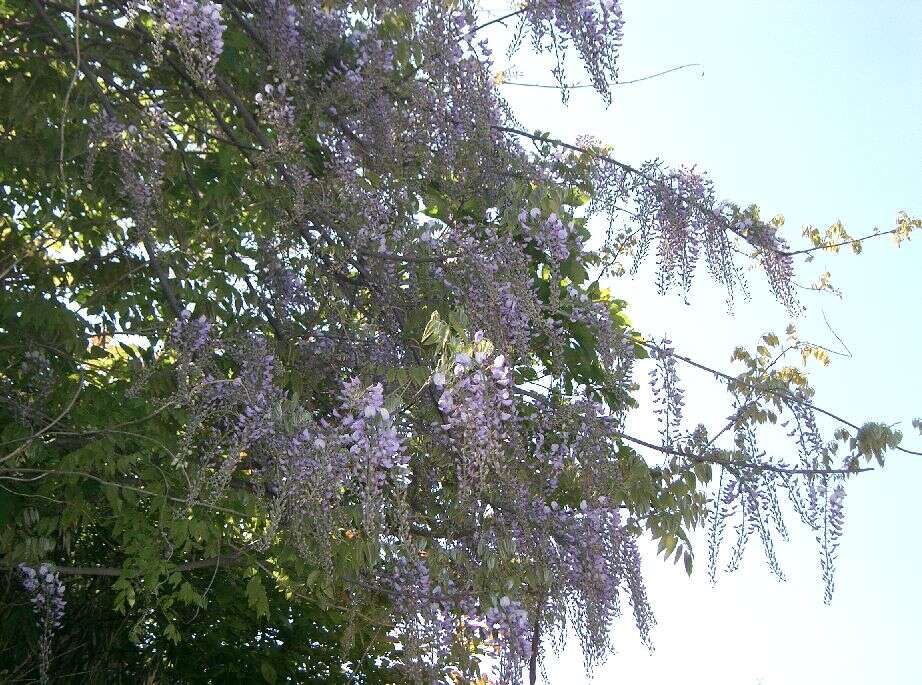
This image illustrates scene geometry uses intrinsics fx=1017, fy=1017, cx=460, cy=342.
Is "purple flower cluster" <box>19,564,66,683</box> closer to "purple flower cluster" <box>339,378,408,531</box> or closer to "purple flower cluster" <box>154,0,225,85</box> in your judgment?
"purple flower cluster" <box>339,378,408,531</box>


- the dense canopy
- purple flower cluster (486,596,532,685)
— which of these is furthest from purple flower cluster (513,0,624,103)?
purple flower cluster (486,596,532,685)

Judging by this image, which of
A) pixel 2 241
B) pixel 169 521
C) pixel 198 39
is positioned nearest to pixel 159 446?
pixel 169 521

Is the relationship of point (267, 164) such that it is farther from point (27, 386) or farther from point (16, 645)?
point (16, 645)

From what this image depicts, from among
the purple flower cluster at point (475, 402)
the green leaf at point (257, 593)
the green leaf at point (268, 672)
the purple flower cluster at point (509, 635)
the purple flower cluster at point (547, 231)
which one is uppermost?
the purple flower cluster at point (547, 231)

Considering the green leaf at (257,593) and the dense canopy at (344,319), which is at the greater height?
the dense canopy at (344,319)

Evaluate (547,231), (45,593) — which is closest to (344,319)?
(547,231)

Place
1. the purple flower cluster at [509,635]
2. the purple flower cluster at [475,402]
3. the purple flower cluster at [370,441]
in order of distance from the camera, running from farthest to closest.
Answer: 1. the purple flower cluster at [509,635]
2. the purple flower cluster at [370,441]
3. the purple flower cluster at [475,402]

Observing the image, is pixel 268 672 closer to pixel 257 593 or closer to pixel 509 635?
pixel 257 593

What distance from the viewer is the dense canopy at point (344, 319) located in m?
3.23

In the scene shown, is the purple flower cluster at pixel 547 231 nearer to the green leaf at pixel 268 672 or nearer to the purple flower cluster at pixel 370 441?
the purple flower cluster at pixel 370 441

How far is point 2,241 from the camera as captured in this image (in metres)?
4.35

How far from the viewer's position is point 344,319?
11.8 feet

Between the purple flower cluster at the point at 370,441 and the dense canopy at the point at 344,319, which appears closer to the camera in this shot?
the purple flower cluster at the point at 370,441

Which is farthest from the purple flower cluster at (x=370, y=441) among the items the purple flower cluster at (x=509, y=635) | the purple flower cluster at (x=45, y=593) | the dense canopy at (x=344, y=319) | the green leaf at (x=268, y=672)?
the green leaf at (x=268, y=672)
